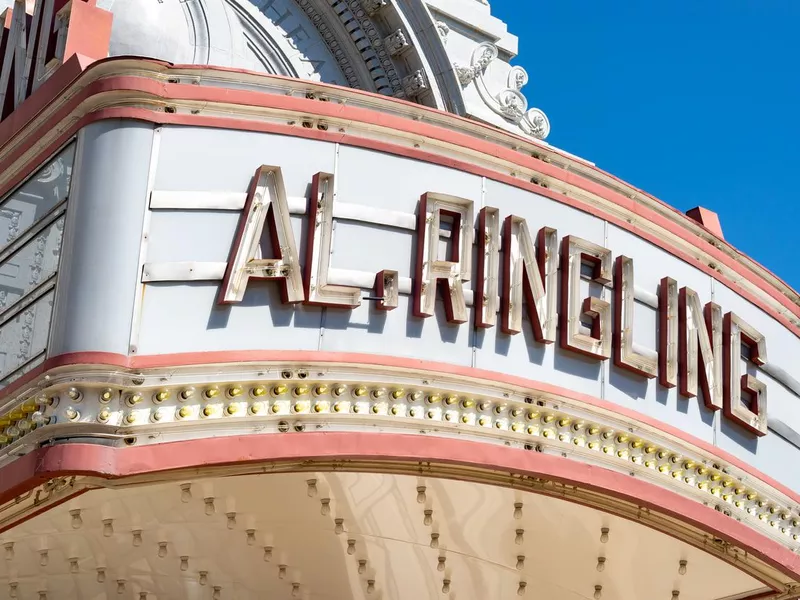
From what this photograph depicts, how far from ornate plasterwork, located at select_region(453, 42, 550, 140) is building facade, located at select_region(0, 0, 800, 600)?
4.19 meters

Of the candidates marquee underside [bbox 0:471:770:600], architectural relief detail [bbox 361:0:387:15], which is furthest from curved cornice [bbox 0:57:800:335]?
architectural relief detail [bbox 361:0:387:15]

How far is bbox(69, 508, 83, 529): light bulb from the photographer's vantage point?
29.3 feet

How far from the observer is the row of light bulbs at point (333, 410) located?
26.8 feet

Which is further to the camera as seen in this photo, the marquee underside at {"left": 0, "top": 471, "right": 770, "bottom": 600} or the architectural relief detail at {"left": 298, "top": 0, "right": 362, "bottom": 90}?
the architectural relief detail at {"left": 298, "top": 0, "right": 362, "bottom": 90}

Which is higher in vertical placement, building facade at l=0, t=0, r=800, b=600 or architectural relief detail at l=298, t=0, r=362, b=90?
architectural relief detail at l=298, t=0, r=362, b=90

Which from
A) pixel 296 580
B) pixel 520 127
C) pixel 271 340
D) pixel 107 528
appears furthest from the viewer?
pixel 520 127

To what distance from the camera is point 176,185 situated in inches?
342

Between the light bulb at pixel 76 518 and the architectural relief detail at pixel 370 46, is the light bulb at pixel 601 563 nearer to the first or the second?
the light bulb at pixel 76 518

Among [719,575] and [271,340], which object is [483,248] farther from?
[719,575]

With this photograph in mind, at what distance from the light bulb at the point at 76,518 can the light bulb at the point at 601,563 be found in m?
3.38

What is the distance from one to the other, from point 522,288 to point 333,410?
5.02 feet

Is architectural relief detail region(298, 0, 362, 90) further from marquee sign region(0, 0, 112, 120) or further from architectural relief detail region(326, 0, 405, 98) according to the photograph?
marquee sign region(0, 0, 112, 120)

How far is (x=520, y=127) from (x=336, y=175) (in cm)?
587

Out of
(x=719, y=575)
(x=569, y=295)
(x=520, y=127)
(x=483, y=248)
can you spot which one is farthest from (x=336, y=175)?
(x=520, y=127)
